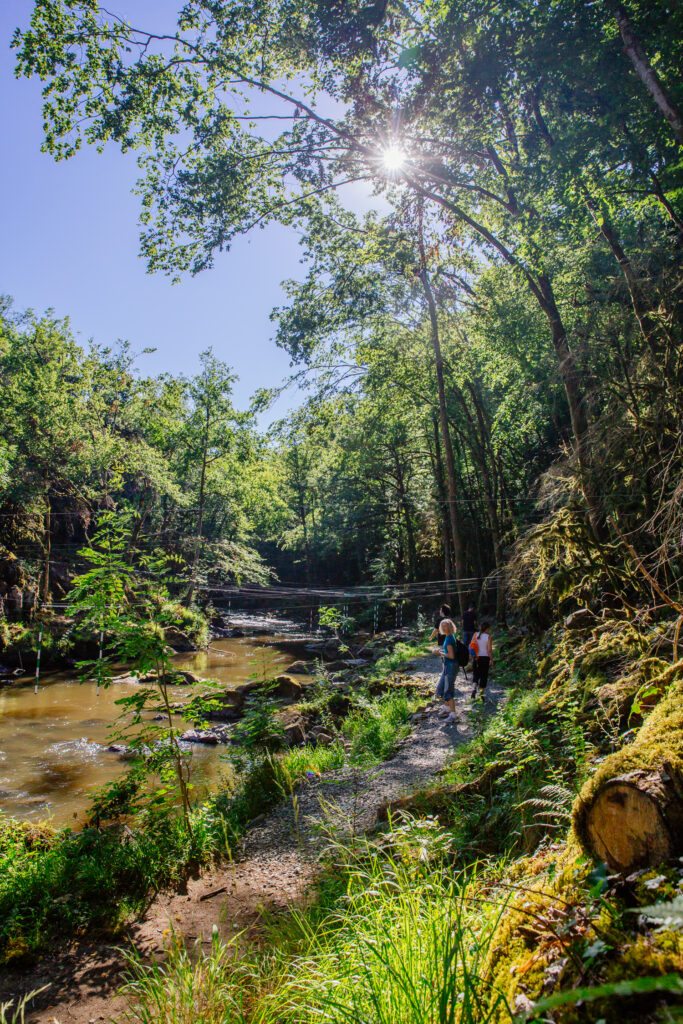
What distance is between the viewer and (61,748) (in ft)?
39.2

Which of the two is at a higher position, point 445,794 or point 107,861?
point 445,794

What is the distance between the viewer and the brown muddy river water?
8953 mm

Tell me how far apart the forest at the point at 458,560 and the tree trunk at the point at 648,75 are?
0.04 metres

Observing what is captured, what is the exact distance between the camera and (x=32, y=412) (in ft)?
81.9

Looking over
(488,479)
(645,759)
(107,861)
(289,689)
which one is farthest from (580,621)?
(488,479)

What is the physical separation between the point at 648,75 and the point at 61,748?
14.8 meters

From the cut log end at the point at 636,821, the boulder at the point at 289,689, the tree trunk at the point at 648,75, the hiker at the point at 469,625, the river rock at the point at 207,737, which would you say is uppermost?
the tree trunk at the point at 648,75

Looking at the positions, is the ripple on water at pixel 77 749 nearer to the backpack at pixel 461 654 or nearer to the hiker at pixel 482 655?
the backpack at pixel 461 654

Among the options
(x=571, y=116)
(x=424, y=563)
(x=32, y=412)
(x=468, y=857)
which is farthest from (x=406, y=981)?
(x=424, y=563)

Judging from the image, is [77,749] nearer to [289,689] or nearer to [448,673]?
[289,689]

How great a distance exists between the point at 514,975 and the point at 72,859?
5215 millimetres

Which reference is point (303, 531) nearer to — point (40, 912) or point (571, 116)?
point (571, 116)

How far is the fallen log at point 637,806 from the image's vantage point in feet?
6.13

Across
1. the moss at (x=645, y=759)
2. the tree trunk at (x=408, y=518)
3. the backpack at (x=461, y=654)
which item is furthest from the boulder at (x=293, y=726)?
the tree trunk at (x=408, y=518)
